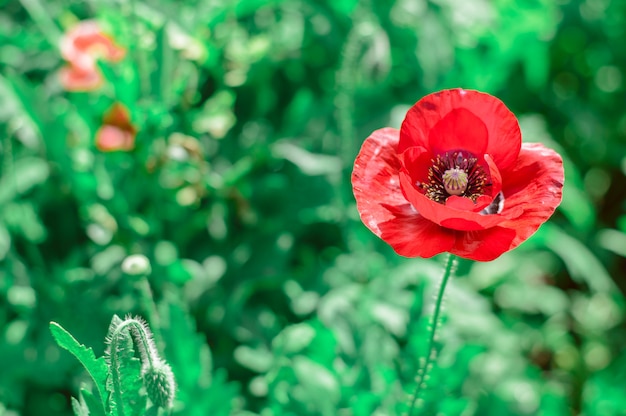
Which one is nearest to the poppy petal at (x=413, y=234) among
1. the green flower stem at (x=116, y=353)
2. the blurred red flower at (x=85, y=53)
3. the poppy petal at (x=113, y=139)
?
the green flower stem at (x=116, y=353)

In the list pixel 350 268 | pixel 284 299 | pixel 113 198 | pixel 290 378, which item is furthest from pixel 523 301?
pixel 113 198

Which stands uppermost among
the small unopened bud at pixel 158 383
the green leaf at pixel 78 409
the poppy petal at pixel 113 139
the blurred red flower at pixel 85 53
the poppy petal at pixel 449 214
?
the blurred red flower at pixel 85 53

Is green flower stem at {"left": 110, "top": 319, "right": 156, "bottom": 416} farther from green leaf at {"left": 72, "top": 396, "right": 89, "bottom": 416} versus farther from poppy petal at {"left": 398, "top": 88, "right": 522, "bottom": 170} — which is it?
poppy petal at {"left": 398, "top": 88, "right": 522, "bottom": 170}

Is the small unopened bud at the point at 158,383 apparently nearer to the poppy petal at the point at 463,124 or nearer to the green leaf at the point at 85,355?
the green leaf at the point at 85,355

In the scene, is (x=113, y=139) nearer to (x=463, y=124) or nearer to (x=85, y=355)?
(x=85, y=355)

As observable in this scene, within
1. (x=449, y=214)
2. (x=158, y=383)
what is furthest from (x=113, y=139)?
(x=449, y=214)

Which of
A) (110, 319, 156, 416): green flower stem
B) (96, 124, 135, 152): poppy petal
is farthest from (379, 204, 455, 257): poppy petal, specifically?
(96, 124, 135, 152): poppy petal

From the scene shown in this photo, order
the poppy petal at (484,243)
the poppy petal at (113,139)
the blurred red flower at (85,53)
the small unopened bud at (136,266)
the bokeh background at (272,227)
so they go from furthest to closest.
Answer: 1. the blurred red flower at (85,53)
2. the poppy petal at (113,139)
3. the bokeh background at (272,227)
4. the small unopened bud at (136,266)
5. the poppy petal at (484,243)
